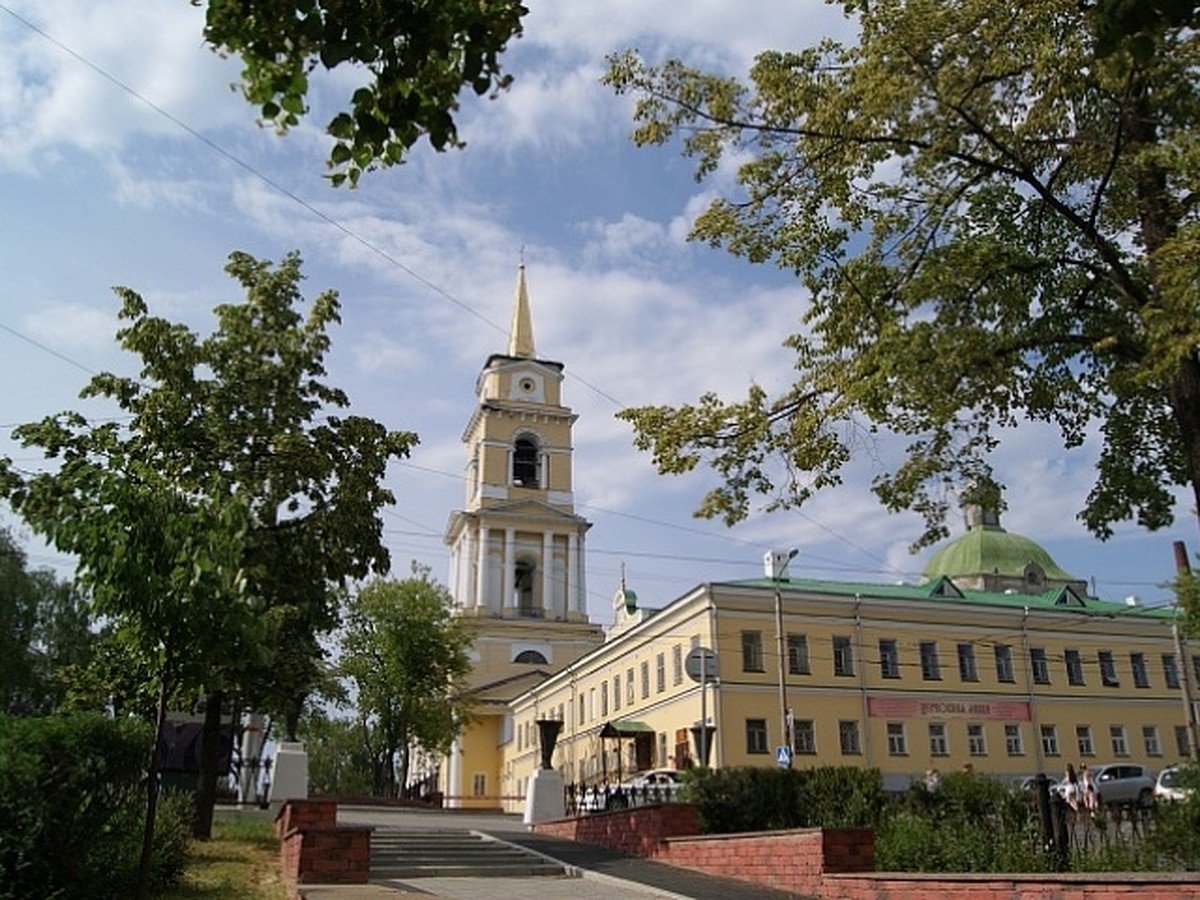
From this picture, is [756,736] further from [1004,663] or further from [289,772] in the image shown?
[289,772]

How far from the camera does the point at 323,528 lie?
57.4ft

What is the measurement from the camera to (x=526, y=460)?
65.7 metres

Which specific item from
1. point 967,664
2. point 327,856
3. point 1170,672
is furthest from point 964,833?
point 1170,672

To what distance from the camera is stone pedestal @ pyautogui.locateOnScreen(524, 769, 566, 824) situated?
23.4 meters

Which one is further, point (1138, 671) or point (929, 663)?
point (1138, 671)

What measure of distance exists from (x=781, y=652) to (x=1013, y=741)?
13.9 meters

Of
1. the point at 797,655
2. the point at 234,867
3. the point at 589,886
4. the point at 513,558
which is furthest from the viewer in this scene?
the point at 513,558

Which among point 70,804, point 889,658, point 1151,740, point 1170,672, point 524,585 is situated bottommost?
point 70,804

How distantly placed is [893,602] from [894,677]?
119 inches

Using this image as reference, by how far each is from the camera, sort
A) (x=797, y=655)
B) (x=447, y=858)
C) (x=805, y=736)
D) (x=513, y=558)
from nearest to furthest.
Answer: (x=447, y=858), (x=805, y=736), (x=797, y=655), (x=513, y=558)

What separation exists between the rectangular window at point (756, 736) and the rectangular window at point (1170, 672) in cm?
2102

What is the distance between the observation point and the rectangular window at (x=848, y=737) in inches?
1642

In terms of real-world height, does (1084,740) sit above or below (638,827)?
above

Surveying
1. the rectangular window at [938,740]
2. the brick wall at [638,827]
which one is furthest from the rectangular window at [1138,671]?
the brick wall at [638,827]
